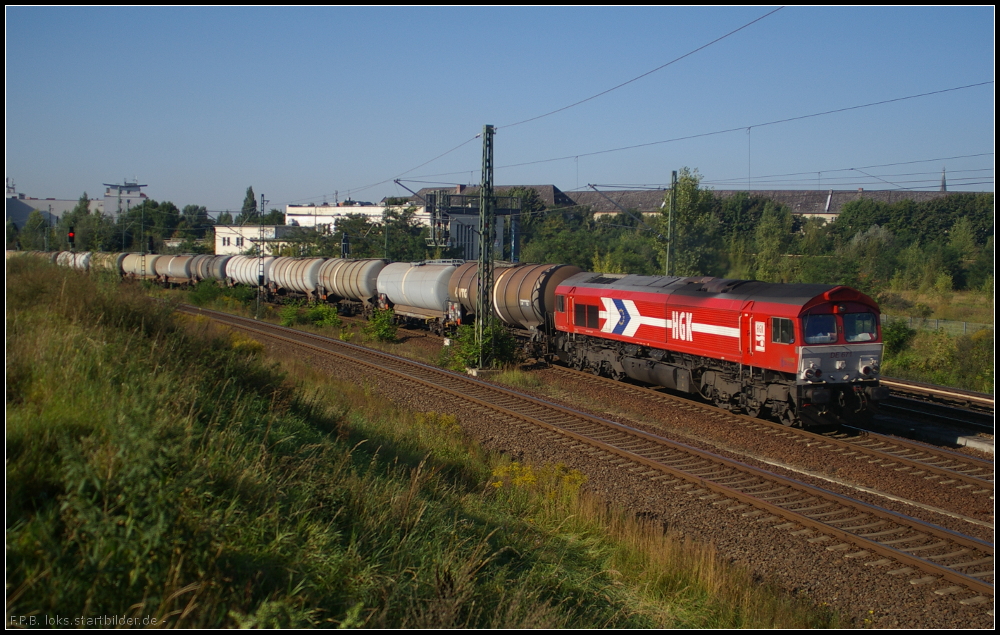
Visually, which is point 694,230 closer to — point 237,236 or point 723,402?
point 723,402

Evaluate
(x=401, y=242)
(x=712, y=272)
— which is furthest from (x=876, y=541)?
(x=401, y=242)

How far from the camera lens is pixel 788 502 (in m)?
10.0

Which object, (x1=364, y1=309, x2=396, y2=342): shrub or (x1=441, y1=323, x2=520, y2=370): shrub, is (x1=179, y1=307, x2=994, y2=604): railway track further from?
(x1=364, y1=309, x2=396, y2=342): shrub

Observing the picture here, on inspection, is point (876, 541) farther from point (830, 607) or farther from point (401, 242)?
point (401, 242)

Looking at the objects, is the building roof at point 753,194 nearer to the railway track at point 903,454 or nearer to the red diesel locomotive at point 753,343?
the red diesel locomotive at point 753,343

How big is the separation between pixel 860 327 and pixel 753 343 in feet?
7.50

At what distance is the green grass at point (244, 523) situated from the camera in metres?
4.02

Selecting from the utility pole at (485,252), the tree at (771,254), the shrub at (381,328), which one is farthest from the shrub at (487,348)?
the tree at (771,254)

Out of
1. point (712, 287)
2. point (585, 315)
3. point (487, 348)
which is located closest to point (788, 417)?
point (712, 287)

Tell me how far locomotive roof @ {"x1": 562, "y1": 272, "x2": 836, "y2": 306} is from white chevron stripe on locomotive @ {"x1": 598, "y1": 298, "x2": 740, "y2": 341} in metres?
0.54

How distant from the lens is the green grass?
4016mm

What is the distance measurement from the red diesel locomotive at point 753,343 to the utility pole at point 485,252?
4064 mm

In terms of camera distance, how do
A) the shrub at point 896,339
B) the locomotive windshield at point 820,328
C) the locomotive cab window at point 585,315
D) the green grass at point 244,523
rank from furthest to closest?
the shrub at point 896,339 → the locomotive cab window at point 585,315 → the locomotive windshield at point 820,328 → the green grass at point 244,523

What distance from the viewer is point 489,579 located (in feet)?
19.9
